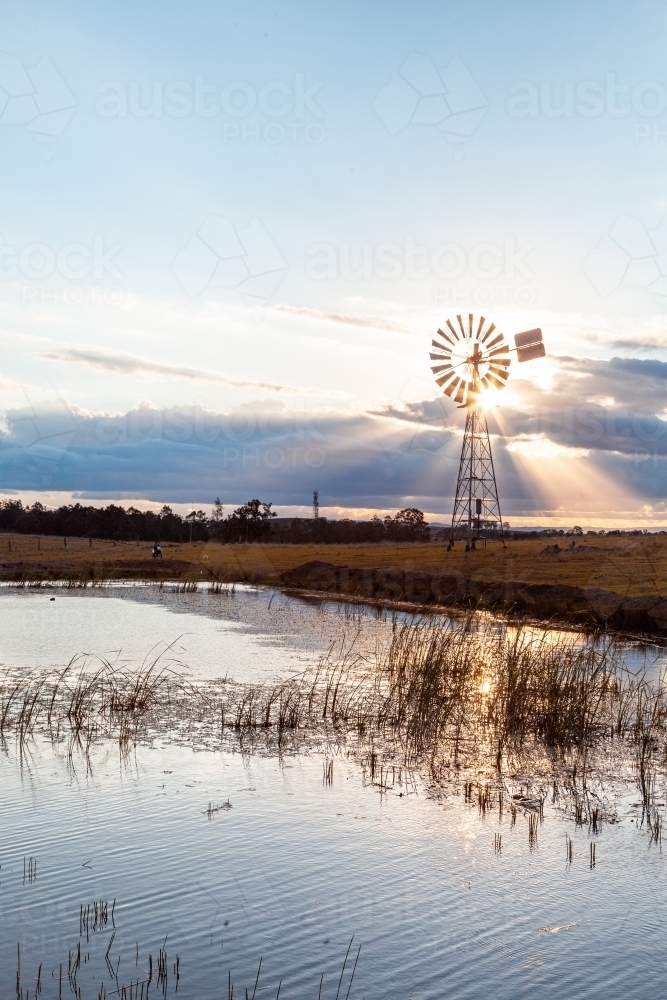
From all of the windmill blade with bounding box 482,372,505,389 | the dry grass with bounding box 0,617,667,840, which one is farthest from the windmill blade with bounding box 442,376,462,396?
the dry grass with bounding box 0,617,667,840

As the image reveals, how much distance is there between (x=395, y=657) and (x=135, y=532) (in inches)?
4375

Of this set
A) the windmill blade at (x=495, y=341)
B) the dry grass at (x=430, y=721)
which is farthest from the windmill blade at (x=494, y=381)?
the dry grass at (x=430, y=721)

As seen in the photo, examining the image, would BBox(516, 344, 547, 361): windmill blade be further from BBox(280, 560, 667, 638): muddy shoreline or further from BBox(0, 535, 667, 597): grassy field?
BBox(280, 560, 667, 638): muddy shoreline

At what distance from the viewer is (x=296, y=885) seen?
6797 mm

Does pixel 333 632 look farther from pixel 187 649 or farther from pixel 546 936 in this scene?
pixel 546 936

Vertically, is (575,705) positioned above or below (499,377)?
below

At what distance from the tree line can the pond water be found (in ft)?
304

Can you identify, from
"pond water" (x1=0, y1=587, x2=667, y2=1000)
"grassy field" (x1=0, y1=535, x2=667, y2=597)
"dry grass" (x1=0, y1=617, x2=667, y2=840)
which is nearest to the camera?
"pond water" (x1=0, y1=587, x2=667, y2=1000)

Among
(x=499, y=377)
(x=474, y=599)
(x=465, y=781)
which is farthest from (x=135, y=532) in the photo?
(x=465, y=781)

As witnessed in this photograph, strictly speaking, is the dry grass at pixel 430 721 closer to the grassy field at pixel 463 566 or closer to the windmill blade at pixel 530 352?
the grassy field at pixel 463 566

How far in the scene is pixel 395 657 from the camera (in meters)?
17.5

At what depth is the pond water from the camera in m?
5.46

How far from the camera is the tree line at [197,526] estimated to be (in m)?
112

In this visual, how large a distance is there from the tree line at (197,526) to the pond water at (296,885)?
3649 inches
